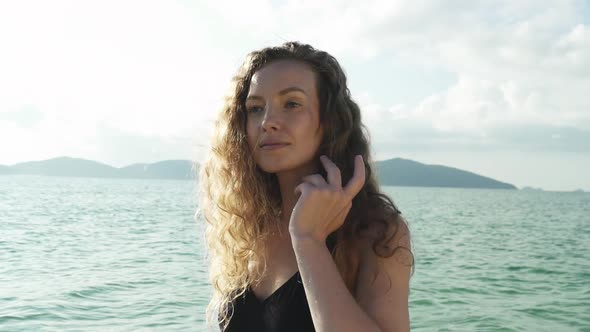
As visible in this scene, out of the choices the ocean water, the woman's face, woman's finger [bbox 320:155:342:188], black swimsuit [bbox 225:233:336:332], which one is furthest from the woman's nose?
the ocean water

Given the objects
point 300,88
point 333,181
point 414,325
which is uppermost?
point 300,88

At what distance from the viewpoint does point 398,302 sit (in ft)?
8.15

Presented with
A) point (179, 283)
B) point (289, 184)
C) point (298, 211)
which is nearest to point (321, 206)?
point (298, 211)

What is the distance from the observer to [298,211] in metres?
2.55

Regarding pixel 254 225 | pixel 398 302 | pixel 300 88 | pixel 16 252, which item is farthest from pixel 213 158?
pixel 16 252

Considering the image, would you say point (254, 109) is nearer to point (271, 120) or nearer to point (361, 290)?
point (271, 120)

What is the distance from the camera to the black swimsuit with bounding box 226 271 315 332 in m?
2.80

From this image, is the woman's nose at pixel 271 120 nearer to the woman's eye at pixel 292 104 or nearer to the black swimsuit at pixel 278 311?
the woman's eye at pixel 292 104

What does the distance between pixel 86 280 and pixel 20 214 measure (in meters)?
24.7

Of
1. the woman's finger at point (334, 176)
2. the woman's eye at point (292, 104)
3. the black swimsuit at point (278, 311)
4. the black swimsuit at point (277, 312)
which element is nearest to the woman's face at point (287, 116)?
the woman's eye at point (292, 104)

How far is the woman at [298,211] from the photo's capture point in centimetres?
248

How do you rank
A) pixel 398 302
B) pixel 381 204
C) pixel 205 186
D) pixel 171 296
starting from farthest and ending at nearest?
pixel 171 296, pixel 205 186, pixel 381 204, pixel 398 302

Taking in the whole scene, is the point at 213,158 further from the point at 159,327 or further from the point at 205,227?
the point at 159,327

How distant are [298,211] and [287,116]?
2.07 feet
